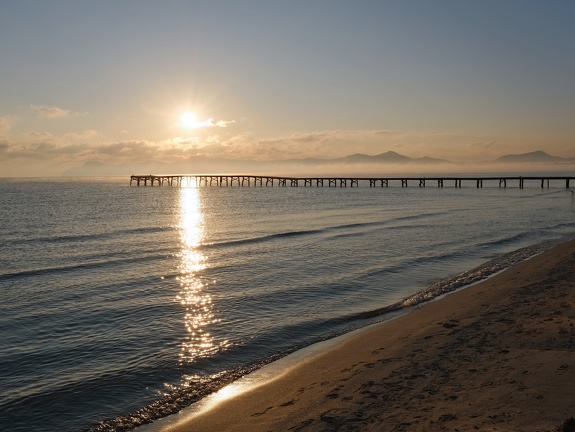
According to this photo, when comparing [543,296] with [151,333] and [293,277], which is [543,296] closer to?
[293,277]

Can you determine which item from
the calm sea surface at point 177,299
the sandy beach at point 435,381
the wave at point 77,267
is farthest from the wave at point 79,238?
the sandy beach at point 435,381

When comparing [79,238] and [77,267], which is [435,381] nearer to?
[77,267]

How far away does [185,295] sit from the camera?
1462 centimetres

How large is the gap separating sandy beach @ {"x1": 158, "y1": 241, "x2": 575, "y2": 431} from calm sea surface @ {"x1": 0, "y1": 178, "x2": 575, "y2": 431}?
1276 mm

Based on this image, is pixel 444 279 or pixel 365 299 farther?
pixel 444 279

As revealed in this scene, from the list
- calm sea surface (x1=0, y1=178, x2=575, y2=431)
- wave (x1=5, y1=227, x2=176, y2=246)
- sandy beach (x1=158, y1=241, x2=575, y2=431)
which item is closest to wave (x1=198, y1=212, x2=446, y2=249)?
calm sea surface (x1=0, y1=178, x2=575, y2=431)

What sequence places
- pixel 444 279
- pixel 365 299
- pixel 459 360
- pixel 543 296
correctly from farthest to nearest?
pixel 444 279 → pixel 365 299 → pixel 543 296 → pixel 459 360

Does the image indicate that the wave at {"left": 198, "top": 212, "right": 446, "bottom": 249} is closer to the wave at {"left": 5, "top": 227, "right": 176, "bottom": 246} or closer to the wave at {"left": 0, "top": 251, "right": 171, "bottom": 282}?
the wave at {"left": 0, "top": 251, "right": 171, "bottom": 282}

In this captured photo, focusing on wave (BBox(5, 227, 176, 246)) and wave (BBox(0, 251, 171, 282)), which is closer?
wave (BBox(0, 251, 171, 282))

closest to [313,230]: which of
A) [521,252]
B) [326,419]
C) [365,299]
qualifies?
[521,252]

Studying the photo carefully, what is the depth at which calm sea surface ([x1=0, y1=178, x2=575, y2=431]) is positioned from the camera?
8.19 m

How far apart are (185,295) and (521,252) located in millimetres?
14611

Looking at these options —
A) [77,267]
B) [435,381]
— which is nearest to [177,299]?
[77,267]

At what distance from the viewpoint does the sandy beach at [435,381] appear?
5.72m
